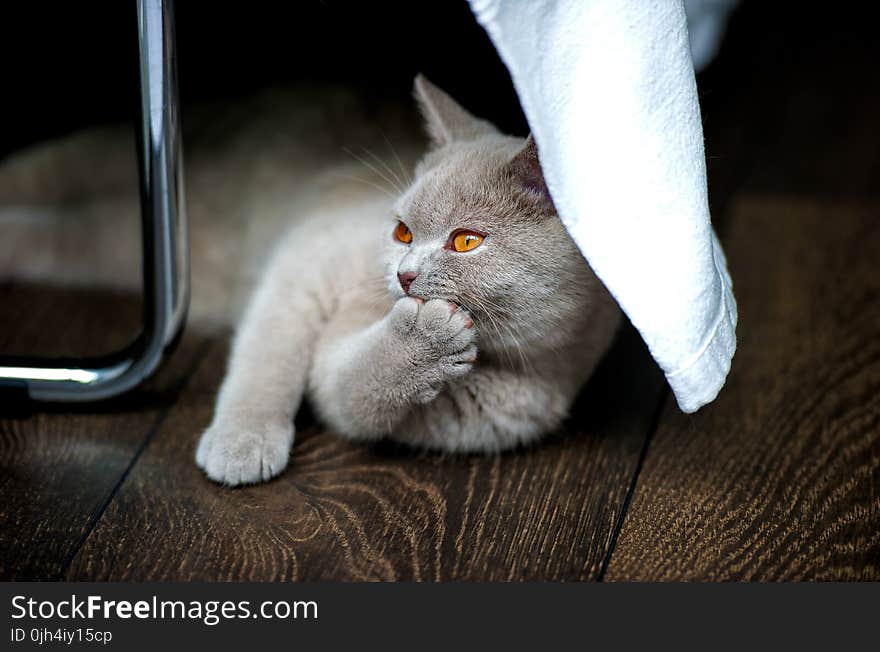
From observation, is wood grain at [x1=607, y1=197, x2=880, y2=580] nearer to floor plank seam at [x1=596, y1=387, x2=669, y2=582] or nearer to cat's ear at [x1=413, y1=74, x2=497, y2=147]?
floor plank seam at [x1=596, y1=387, x2=669, y2=582]

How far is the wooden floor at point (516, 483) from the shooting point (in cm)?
100

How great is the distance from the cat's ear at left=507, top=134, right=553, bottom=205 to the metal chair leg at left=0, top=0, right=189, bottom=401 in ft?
1.33

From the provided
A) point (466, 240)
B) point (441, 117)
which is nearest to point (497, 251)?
point (466, 240)

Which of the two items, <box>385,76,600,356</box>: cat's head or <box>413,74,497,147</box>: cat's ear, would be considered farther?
<box>413,74,497,147</box>: cat's ear

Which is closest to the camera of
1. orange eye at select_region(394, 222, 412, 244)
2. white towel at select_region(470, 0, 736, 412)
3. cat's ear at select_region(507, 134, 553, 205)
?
white towel at select_region(470, 0, 736, 412)

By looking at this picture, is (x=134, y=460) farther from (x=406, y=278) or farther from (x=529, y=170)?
(x=529, y=170)

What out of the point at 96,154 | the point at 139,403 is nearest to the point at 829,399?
the point at 139,403

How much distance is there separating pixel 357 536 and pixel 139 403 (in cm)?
40

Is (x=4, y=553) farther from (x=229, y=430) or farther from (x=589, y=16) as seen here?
(x=589, y=16)

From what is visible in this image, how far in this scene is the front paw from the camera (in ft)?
3.21

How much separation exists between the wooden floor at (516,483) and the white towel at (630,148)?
0.25 metres

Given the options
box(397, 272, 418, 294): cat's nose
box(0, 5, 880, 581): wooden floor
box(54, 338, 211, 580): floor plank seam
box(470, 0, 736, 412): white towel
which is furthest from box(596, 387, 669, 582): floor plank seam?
box(54, 338, 211, 580): floor plank seam

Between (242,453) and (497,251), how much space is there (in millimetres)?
382

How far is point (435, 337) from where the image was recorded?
0.98 metres
